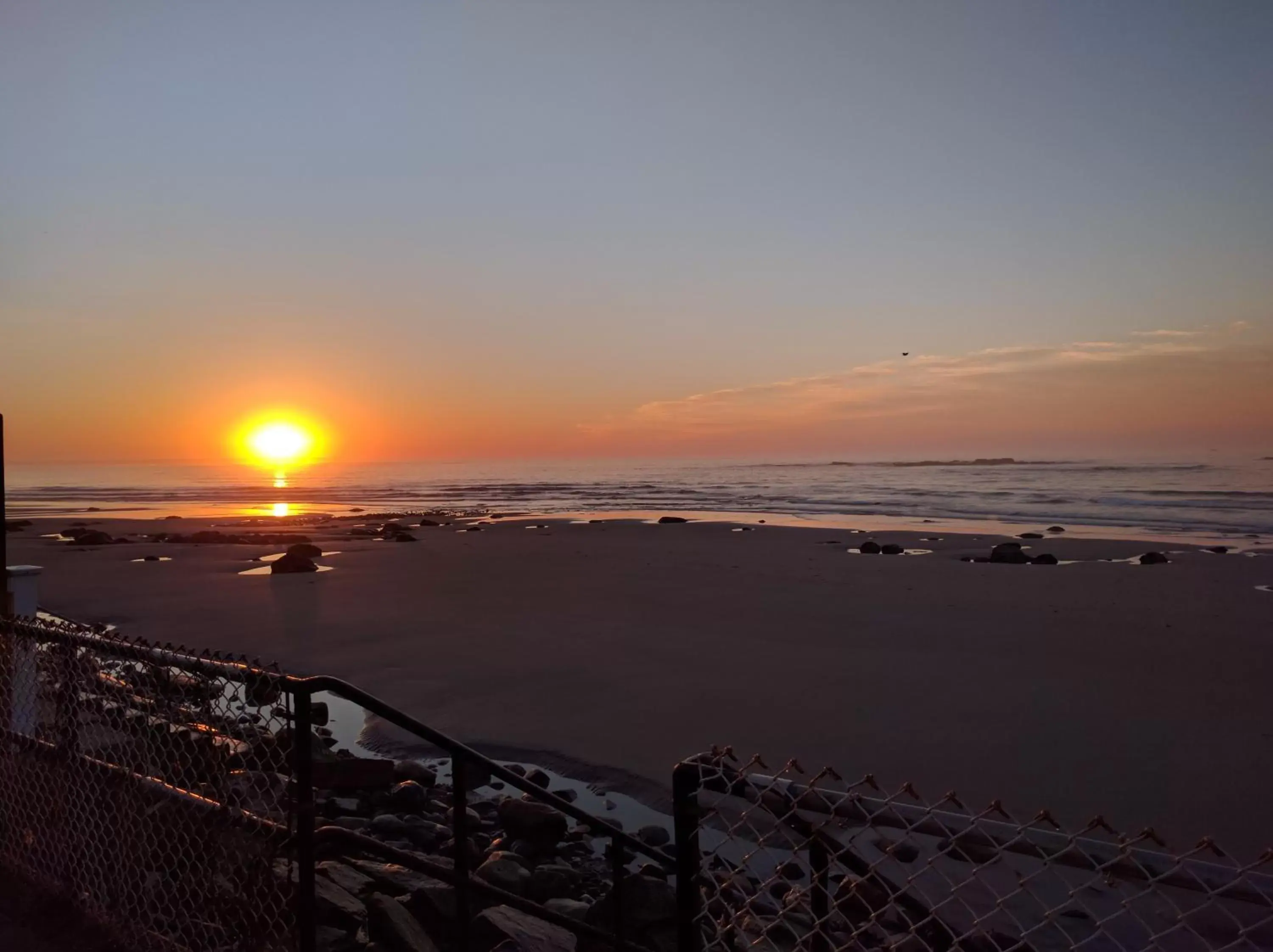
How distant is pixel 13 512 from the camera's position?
51.7 metres

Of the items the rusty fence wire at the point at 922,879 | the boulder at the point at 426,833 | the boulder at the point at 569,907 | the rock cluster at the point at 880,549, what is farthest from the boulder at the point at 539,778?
the rock cluster at the point at 880,549

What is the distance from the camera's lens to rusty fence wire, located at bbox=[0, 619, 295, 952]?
3330mm

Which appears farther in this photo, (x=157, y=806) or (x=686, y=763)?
(x=157, y=806)

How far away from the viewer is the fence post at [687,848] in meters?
2.27

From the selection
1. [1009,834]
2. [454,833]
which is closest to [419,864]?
[454,833]

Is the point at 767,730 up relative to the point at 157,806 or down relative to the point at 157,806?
down

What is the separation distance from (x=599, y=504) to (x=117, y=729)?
49331 millimetres

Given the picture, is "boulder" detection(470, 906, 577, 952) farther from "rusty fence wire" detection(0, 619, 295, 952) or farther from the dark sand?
the dark sand

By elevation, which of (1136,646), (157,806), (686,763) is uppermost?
(686,763)

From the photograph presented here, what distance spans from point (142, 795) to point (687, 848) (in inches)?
111

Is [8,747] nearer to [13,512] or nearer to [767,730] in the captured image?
[767,730]

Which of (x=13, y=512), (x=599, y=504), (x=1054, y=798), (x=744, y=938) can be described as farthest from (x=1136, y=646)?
(x=13, y=512)

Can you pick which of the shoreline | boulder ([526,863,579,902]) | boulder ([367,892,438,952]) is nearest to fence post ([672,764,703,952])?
boulder ([367,892,438,952])

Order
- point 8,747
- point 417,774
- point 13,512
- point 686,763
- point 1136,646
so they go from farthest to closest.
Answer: point 13,512 < point 1136,646 < point 417,774 < point 8,747 < point 686,763
